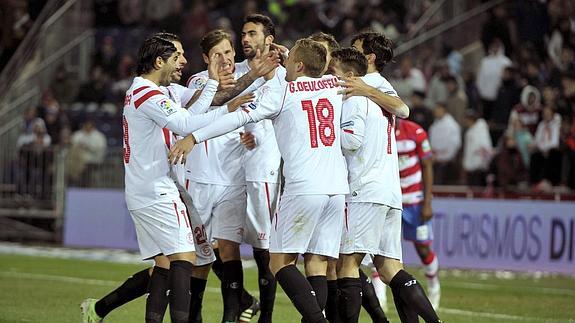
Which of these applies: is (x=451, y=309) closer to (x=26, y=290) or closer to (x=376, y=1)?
(x=26, y=290)

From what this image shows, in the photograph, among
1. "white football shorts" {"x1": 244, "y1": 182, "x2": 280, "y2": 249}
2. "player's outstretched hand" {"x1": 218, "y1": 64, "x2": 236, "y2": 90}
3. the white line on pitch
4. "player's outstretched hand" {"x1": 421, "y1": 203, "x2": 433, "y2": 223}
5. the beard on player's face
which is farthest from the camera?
"player's outstretched hand" {"x1": 421, "y1": 203, "x2": 433, "y2": 223}

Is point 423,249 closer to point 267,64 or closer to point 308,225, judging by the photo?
point 308,225

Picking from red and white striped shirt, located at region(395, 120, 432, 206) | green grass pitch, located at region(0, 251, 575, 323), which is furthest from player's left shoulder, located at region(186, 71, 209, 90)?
red and white striped shirt, located at region(395, 120, 432, 206)

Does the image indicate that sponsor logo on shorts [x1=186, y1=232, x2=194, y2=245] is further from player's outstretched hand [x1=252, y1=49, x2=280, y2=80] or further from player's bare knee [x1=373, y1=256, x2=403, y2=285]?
player's bare knee [x1=373, y1=256, x2=403, y2=285]

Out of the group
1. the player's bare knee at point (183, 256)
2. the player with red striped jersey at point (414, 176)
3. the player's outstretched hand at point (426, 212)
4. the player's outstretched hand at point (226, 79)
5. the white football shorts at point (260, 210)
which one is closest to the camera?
the player's bare knee at point (183, 256)

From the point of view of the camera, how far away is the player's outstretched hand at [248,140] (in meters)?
10.6

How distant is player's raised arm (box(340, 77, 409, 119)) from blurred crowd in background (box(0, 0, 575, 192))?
10.4 meters

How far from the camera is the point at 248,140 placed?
10594 millimetres

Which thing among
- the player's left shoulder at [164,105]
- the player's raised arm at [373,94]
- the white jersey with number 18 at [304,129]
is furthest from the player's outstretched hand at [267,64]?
the player's left shoulder at [164,105]

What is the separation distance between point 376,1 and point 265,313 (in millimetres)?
15904

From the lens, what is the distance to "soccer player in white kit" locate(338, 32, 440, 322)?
31.1ft

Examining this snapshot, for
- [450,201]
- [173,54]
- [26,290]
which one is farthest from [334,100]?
[450,201]

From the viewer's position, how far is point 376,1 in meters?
25.6

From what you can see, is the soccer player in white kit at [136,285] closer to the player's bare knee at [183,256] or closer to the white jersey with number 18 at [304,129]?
the player's bare knee at [183,256]
